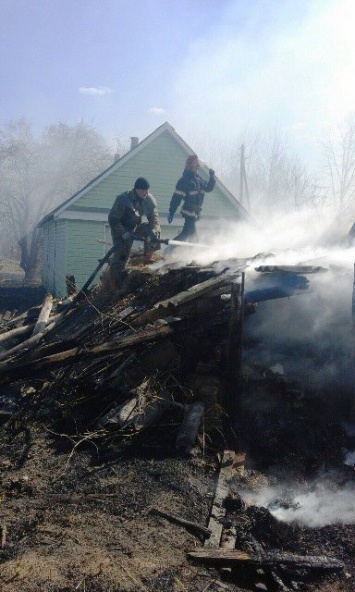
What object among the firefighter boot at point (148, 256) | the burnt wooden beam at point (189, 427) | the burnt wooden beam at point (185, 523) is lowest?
the burnt wooden beam at point (185, 523)

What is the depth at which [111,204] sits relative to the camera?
53.7 feet

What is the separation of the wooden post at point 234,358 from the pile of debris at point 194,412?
0.01 m

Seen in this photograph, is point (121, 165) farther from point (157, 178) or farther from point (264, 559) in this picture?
point (264, 559)

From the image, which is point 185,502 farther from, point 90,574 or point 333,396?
point 333,396

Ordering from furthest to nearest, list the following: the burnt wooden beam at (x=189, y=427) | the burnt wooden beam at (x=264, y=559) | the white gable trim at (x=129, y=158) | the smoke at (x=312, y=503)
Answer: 1. the white gable trim at (x=129, y=158)
2. the burnt wooden beam at (x=189, y=427)
3. the smoke at (x=312, y=503)
4. the burnt wooden beam at (x=264, y=559)

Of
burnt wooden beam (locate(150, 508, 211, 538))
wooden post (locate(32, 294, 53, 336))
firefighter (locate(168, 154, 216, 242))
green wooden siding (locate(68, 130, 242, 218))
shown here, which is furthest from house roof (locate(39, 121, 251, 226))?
burnt wooden beam (locate(150, 508, 211, 538))

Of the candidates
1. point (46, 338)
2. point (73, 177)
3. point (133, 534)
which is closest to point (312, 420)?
point (133, 534)

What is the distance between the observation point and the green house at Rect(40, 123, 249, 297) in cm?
1611

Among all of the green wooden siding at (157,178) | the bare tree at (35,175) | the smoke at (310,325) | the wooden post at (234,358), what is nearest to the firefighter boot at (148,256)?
the smoke at (310,325)

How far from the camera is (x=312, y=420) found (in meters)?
5.64

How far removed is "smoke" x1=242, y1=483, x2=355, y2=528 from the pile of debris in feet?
0.66

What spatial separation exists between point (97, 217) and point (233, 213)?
5.62 m

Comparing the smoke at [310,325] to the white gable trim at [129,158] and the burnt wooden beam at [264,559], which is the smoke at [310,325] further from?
the white gable trim at [129,158]

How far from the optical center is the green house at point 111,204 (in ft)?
52.9
